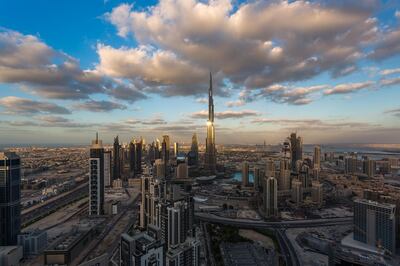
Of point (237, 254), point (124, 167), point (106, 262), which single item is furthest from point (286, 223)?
point (124, 167)

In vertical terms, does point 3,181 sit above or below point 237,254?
above

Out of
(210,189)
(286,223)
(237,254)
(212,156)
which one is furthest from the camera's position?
(212,156)

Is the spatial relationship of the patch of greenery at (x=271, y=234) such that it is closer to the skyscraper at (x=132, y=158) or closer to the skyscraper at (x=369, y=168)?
the skyscraper at (x=132, y=158)

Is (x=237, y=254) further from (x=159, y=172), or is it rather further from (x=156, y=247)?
(x=159, y=172)

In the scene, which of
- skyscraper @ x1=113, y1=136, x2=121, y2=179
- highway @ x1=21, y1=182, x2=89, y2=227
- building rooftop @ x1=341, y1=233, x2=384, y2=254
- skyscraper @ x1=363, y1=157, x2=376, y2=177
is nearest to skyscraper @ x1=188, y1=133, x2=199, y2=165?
skyscraper @ x1=113, y1=136, x2=121, y2=179

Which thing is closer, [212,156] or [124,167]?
[124,167]

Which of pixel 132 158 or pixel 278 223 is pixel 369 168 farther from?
pixel 132 158

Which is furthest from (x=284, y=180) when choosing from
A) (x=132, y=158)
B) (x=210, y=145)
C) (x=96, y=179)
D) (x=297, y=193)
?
(x=132, y=158)

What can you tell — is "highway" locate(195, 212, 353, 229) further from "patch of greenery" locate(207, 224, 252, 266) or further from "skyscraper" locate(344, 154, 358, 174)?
"skyscraper" locate(344, 154, 358, 174)
